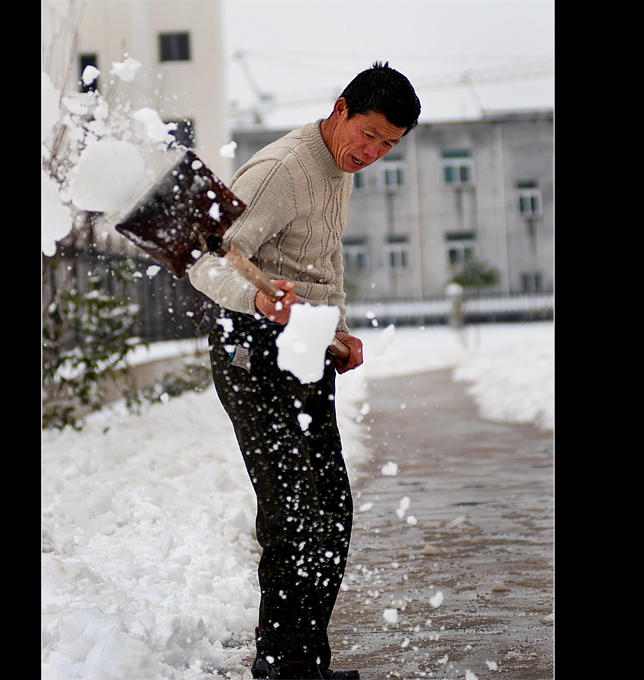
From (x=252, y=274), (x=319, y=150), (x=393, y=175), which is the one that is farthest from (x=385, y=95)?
(x=393, y=175)

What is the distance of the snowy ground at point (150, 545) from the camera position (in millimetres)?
2137

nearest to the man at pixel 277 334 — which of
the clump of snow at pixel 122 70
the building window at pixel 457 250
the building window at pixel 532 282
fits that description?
the clump of snow at pixel 122 70

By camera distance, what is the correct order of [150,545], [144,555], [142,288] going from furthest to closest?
[142,288] → [150,545] → [144,555]

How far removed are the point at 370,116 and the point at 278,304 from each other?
565 mm

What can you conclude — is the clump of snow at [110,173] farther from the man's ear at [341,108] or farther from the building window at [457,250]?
the building window at [457,250]

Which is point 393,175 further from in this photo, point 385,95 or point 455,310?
point 385,95

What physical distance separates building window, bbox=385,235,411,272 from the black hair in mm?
15806

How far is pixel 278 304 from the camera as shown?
71.6 inches

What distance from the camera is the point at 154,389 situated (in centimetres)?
629

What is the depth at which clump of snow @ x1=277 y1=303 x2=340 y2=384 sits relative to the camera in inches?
73.4

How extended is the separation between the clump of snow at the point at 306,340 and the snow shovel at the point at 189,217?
A: 0.29 feet

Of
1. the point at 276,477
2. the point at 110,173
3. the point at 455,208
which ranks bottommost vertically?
the point at 276,477
